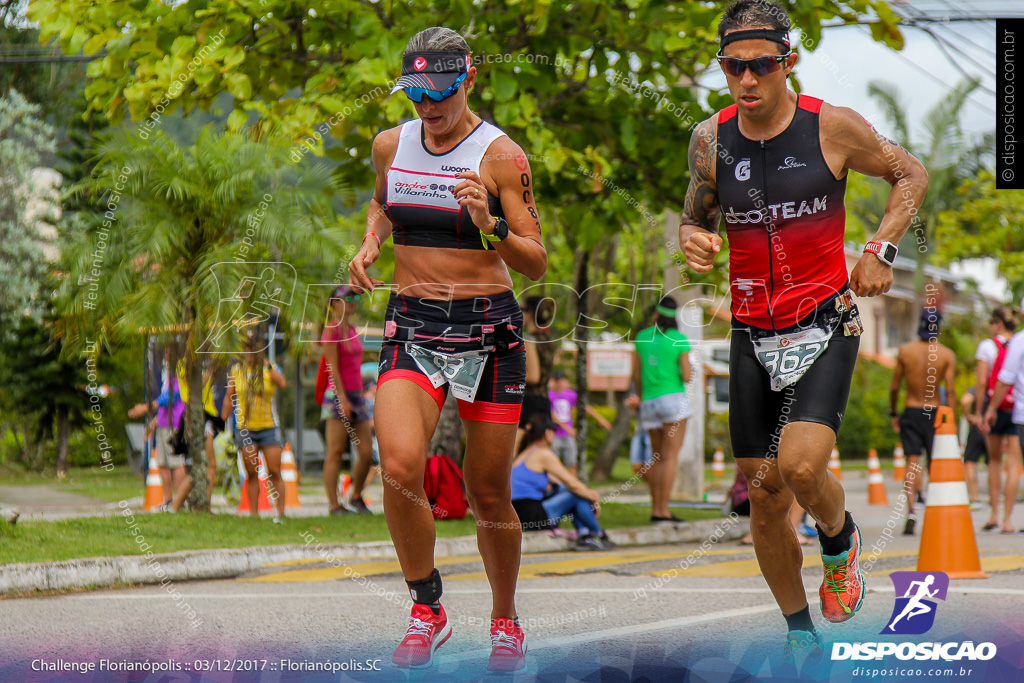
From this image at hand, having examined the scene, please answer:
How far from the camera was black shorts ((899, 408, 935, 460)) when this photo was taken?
1117cm

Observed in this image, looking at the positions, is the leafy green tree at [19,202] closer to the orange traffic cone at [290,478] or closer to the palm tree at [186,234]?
the palm tree at [186,234]

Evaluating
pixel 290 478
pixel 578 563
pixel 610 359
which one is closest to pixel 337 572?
pixel 578 563

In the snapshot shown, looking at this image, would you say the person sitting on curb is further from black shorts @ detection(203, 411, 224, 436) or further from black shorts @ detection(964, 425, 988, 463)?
black shorts @ detection(964, 425, 988, 463)

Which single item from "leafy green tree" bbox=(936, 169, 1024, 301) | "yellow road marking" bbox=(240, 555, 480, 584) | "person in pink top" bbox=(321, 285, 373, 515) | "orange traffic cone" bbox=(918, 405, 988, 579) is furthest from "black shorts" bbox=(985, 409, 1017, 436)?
"leafy green tree" bbox=(936, 169, 1024, 301)

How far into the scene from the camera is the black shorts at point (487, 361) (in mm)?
4051

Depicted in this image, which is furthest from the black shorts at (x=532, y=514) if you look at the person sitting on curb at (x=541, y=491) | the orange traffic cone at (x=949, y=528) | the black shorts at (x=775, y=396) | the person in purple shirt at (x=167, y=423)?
the black shorts at (x=775, y=396)

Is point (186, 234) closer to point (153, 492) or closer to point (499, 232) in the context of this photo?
point (153, 492)

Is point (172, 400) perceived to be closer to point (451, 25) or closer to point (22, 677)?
point (451, 25)

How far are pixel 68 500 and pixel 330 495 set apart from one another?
2794 mm

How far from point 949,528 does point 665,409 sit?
3.58 metres

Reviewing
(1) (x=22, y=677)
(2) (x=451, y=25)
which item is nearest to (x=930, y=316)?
(2) (x=451, y=25)

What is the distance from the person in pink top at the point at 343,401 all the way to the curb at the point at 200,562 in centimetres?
181

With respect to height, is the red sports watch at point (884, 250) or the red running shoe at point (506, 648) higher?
the red sports watch at point (884, 250)

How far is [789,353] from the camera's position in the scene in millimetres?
4074
